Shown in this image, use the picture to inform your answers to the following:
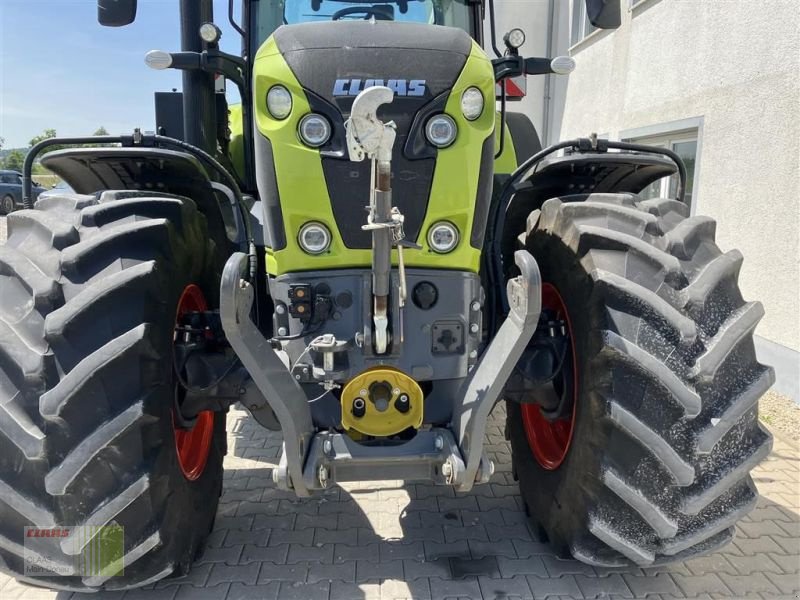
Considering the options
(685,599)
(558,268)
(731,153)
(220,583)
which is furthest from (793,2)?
(220,583)

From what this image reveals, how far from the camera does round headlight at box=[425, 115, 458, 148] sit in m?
2.15

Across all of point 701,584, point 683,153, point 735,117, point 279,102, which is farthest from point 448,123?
point 683,153

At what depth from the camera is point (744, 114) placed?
5.46m

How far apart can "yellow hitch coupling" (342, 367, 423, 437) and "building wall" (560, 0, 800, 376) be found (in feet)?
12.9

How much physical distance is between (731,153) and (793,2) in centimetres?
131

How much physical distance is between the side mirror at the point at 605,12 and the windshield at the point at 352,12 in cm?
95

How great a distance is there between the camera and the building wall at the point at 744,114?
4.88 metres

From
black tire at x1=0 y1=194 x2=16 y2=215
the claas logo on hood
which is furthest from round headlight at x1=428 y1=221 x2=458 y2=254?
black tire at x1=0 y1=194 x2=16 y2=215

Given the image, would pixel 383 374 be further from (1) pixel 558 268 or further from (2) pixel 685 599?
(2) pixel 685 599

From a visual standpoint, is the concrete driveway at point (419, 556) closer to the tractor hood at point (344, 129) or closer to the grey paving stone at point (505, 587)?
the grey paving stone at point (505, 587)

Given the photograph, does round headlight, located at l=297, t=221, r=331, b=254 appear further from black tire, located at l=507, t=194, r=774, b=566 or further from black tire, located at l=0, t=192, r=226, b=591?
black tire, located at l=507, t=194, r=774, b=566

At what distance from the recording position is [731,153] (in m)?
5.70

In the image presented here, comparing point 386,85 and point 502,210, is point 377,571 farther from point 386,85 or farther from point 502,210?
point 386,85

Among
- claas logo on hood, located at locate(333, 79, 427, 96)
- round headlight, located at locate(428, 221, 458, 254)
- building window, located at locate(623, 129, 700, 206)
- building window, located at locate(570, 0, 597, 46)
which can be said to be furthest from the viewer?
building window, located at locate(570, 0, 597, 46)
